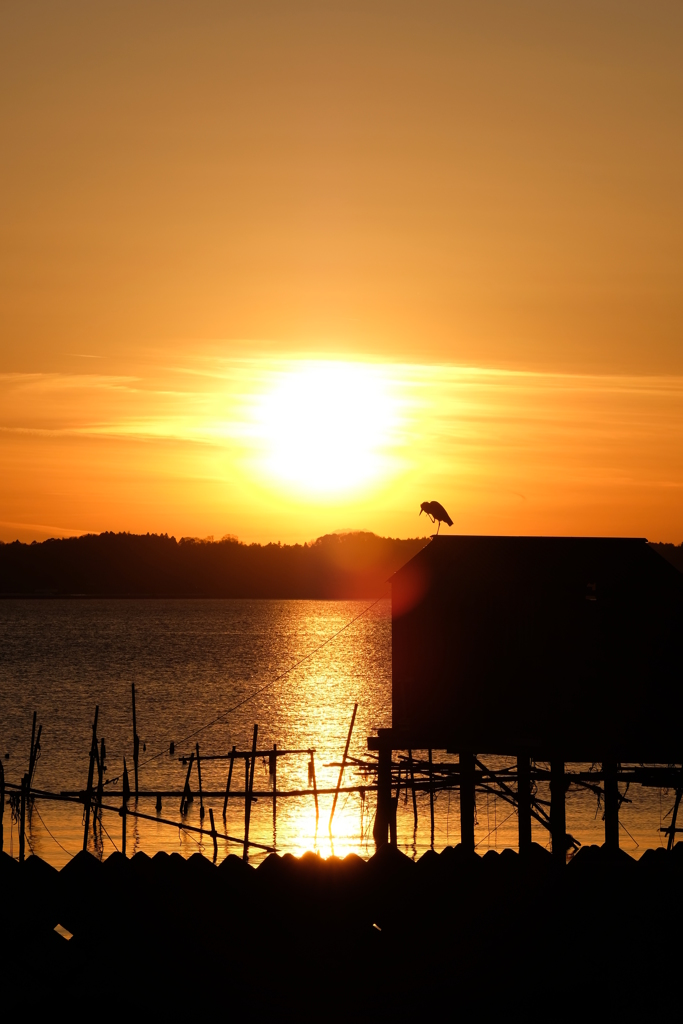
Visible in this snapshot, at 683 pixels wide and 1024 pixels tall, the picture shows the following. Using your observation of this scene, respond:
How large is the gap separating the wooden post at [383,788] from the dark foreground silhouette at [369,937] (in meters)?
20.2

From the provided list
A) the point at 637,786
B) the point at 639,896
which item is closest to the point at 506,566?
the point at 639,896

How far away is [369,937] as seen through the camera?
344 inches

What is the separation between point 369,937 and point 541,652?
19.9 m

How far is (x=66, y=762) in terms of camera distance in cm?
7694

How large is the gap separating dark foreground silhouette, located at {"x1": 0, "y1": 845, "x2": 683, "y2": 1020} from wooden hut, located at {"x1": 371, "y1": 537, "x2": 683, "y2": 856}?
62.4ft

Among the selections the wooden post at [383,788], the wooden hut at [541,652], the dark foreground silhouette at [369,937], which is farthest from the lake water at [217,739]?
the dark foreground silhouette at [369,937]

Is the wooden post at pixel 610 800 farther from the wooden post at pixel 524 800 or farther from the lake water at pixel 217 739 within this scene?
the lake water at pixel 217 739

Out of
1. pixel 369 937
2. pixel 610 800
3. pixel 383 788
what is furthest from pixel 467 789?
pixel 369 937

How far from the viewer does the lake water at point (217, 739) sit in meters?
51.0

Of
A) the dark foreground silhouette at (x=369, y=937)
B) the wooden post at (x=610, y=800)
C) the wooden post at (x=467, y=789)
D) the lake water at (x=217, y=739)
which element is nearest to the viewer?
the dark foreground silhouette at (x=369, y=937)

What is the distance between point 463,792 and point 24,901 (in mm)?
23888

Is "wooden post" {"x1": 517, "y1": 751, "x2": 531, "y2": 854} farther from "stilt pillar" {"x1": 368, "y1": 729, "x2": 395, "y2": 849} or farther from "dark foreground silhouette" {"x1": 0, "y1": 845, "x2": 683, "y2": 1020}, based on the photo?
"dark foreground silhouette" {"x1": 0, "y1": 845, "x2": 683, "y2": 1020}

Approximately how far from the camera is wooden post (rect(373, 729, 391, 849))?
96.7 feet

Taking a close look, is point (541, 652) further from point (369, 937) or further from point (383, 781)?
point (369, 937)
